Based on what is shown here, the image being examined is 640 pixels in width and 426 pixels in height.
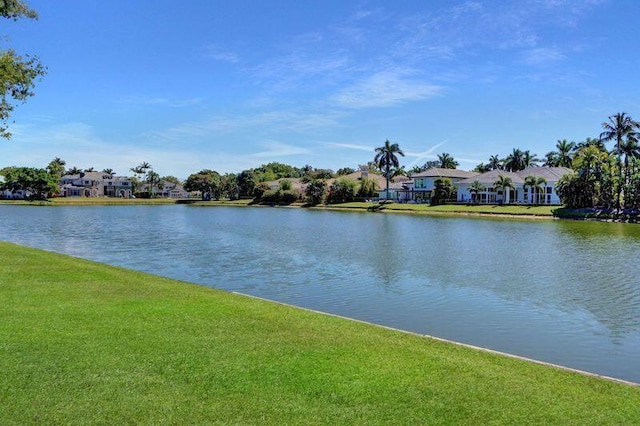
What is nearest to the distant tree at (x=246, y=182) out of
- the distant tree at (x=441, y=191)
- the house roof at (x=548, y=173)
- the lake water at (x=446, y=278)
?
the distant tree at (x=441, y=191)

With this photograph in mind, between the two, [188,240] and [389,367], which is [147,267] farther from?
[389,367]

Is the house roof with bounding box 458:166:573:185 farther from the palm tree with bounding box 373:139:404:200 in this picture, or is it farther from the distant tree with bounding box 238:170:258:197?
the distant tree with bounding box 238:170:258:197

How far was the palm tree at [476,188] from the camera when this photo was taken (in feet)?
335

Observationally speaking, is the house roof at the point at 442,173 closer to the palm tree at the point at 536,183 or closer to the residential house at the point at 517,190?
the residential house at the point at 517,190

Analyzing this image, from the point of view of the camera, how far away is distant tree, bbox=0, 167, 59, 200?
126 metres

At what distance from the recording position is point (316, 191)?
118 meters

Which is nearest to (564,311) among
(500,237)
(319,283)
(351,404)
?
(319,283)

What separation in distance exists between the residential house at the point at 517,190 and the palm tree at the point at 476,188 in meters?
0.23

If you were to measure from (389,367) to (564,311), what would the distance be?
34.7ft

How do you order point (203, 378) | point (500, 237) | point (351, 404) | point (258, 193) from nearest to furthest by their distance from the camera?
1. point (351, 404)
2. point (203, 378)
3. point (500, 237)
4. point (258, 193)

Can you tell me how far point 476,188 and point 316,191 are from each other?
3585cm

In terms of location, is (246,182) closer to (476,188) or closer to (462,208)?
(476,188)

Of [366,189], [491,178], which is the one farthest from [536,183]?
[366,189]

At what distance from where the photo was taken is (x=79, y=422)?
6.25 m
